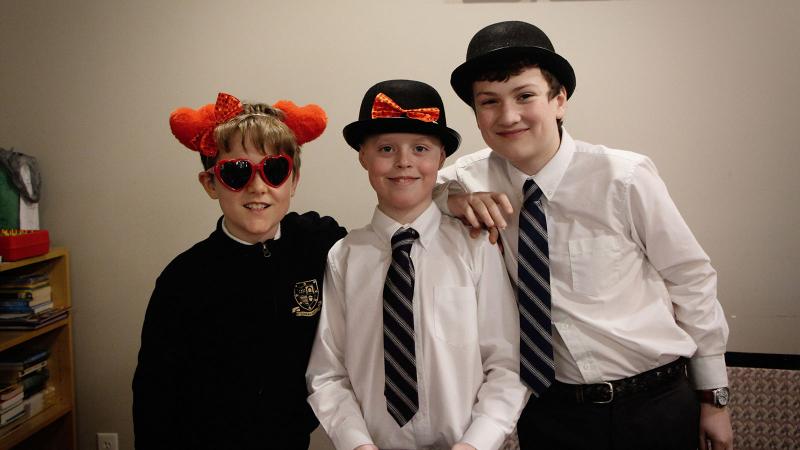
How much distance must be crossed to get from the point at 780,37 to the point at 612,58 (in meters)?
0.75

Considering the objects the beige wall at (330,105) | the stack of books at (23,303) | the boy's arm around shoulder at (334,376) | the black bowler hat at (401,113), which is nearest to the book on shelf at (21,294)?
the stack of books at (23,303)

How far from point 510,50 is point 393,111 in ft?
1.20

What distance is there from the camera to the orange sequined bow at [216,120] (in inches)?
60.6

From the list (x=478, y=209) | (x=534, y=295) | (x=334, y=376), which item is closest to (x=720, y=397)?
(x=534, y=295)

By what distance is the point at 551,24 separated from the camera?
235 centimetres

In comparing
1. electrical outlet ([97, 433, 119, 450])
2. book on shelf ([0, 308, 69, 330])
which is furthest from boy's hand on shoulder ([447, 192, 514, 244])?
electrical outlet ([97, 433, 119, 450])

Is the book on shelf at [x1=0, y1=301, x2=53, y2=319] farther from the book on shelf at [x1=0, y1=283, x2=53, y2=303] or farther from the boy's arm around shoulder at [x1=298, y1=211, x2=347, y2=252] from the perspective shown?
the boy's arm around shoulder at [x1=298, y1=211, x2=347, y2=252]

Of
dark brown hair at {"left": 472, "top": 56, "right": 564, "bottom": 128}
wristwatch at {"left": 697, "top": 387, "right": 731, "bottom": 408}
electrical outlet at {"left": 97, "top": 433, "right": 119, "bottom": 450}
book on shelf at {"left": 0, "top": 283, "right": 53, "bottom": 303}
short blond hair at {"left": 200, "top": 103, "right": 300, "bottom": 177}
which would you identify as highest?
dark brown hair at {"left": 472, "top": 56, "right": 564, "bottom": 128}

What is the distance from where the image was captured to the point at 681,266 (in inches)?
60.1

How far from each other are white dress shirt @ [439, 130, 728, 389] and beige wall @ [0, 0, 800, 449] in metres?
0.96

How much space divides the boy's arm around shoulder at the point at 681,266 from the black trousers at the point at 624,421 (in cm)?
12

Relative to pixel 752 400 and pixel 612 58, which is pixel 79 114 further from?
pixel 752 400

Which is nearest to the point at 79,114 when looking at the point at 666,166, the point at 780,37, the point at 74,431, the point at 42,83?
the point at 42,83

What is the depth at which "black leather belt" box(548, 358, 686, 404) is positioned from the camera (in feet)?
4.83
